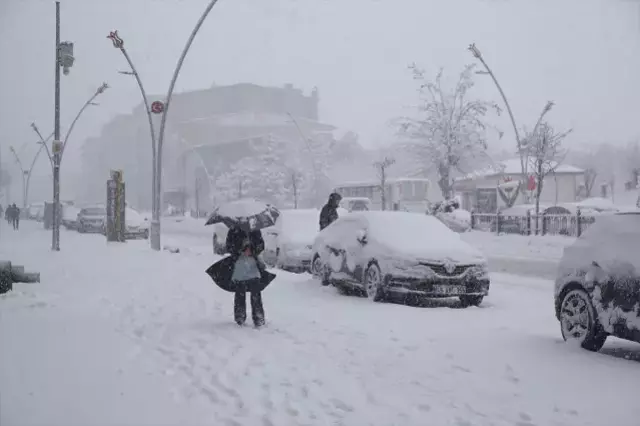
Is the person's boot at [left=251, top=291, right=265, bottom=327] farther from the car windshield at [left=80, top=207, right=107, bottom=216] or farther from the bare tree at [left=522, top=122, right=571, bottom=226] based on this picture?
the car windshield at [left=80, top=207, right=107, bottom=216]

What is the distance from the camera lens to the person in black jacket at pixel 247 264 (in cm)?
888

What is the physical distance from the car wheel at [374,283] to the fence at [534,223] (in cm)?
1642

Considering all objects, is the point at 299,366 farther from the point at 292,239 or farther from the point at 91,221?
the point at 91,221

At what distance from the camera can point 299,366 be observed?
6934 millimetres

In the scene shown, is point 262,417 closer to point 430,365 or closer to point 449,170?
point 430,365

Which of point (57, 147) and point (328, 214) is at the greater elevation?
point (57, 147)

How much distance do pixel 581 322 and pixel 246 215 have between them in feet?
13.7

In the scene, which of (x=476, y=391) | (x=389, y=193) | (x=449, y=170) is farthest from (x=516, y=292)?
(x=389, y=193)

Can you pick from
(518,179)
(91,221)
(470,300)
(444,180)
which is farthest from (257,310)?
(518,179)

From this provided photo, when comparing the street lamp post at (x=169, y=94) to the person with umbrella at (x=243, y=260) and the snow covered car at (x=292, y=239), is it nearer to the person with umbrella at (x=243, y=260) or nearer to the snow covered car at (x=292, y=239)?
the snow covered car at (x=292, y=239)

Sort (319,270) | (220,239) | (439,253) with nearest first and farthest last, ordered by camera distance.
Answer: (439,253) < (319,270) < (220,239)

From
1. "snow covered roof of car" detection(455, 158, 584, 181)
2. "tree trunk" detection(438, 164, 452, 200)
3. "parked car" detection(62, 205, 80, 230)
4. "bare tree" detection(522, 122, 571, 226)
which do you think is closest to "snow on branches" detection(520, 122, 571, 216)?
"bare tree" detection(522, 122, 571, 226)

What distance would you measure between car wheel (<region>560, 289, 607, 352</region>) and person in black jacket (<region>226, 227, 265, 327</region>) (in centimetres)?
367

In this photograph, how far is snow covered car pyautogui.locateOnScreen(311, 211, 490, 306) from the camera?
37.5 feet
